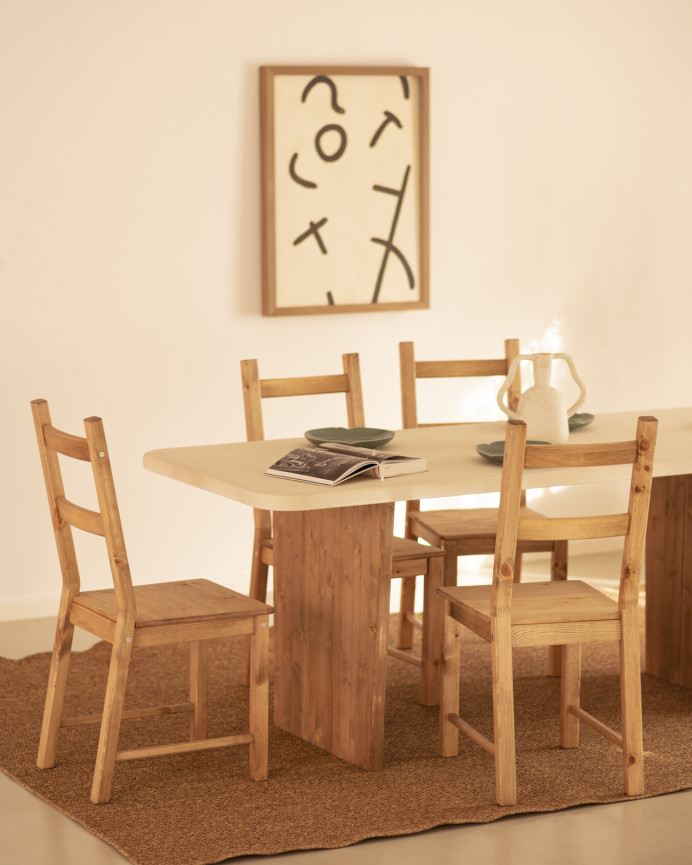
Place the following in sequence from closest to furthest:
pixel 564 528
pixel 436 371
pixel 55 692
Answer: pixel 564 528, pixel 55 692, pixel 436 371

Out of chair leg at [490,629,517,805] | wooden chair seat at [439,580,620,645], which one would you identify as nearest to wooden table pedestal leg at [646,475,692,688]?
wooden chair seat at [439,580,620,645]

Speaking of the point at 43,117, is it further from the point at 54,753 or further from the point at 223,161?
the point at 54,753

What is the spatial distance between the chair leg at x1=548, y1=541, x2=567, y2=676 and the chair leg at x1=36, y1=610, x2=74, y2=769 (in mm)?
1424

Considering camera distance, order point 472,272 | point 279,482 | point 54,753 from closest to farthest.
A: 1. point 279,482
2. point 54,753
3. point 472,272

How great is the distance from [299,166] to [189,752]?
86.6 inches

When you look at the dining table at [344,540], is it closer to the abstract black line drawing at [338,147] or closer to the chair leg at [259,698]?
the chair leg at [259,698]

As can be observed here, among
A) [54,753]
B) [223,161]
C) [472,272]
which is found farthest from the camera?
[472,272]

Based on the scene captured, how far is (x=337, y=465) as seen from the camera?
9.44ft

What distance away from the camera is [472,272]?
4.98 meters

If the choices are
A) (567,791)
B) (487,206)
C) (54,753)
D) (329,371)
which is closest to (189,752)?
(54,753)

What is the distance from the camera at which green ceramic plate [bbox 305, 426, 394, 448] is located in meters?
3.26

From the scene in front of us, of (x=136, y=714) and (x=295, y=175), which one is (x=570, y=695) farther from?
(x=295, y=175)

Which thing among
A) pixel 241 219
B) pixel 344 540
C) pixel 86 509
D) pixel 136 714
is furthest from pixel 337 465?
pixel 241 219

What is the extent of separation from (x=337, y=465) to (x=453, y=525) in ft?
3.07
